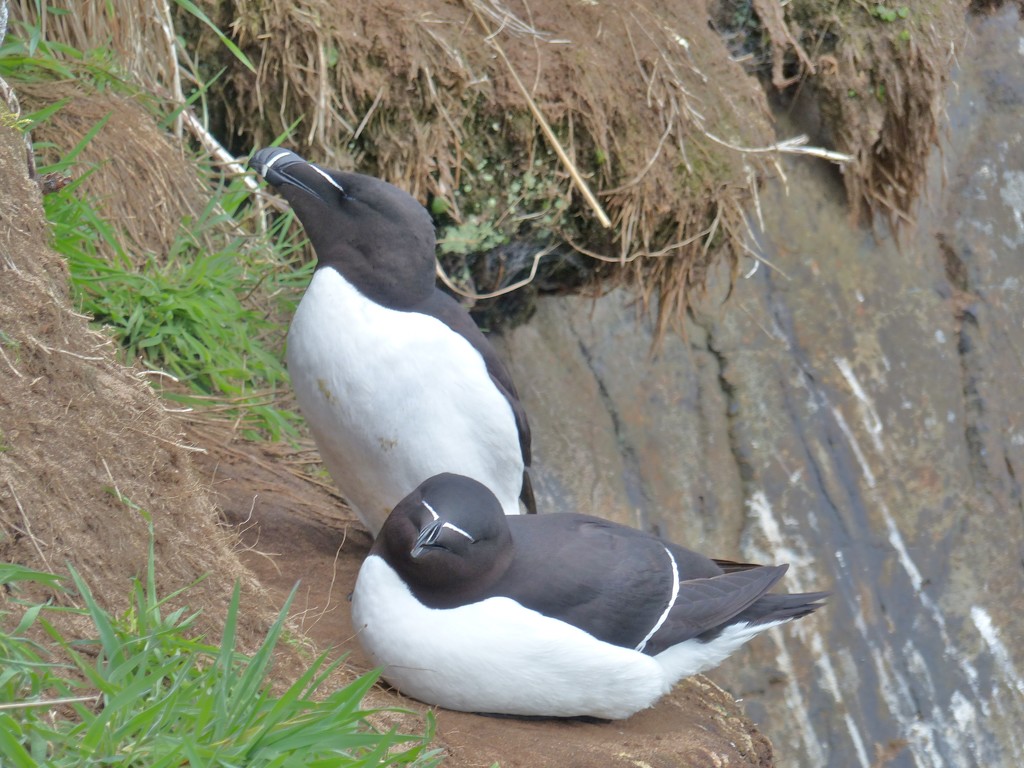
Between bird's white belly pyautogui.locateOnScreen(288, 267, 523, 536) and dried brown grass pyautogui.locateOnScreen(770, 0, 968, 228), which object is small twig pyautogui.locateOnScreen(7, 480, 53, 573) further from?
dried brown grass pyautogui.locateOnScreen(770, 0, 968, 228)

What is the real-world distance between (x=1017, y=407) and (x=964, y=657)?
1678 millimetres

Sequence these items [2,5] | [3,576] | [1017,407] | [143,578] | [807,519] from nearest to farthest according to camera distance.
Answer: [3,576]
[143,578]
[2,5]
[807,519]
[1017,407]

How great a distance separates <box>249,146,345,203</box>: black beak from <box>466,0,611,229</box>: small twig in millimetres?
1984

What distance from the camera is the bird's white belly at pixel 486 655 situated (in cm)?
295

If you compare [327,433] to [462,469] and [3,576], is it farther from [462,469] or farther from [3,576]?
[3,576]

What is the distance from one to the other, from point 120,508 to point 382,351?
986mm

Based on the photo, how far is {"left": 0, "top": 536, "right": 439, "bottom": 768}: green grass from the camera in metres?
1.89

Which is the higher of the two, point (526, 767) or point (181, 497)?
point (181, 497)

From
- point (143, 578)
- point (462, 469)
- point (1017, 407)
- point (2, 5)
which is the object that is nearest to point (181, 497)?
point (143, 578)

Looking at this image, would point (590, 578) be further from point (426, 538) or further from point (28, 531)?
point (28, 531)

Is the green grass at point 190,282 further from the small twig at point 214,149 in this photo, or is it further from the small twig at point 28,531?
the small twig at point 28,531

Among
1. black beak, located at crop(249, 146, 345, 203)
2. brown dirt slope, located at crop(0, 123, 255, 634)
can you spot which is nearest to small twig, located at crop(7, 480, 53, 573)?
brown dirt slope, located at crop(0, 123, 255, 634)

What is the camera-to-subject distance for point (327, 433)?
3646mm

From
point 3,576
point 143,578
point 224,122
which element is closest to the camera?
point 3,576
